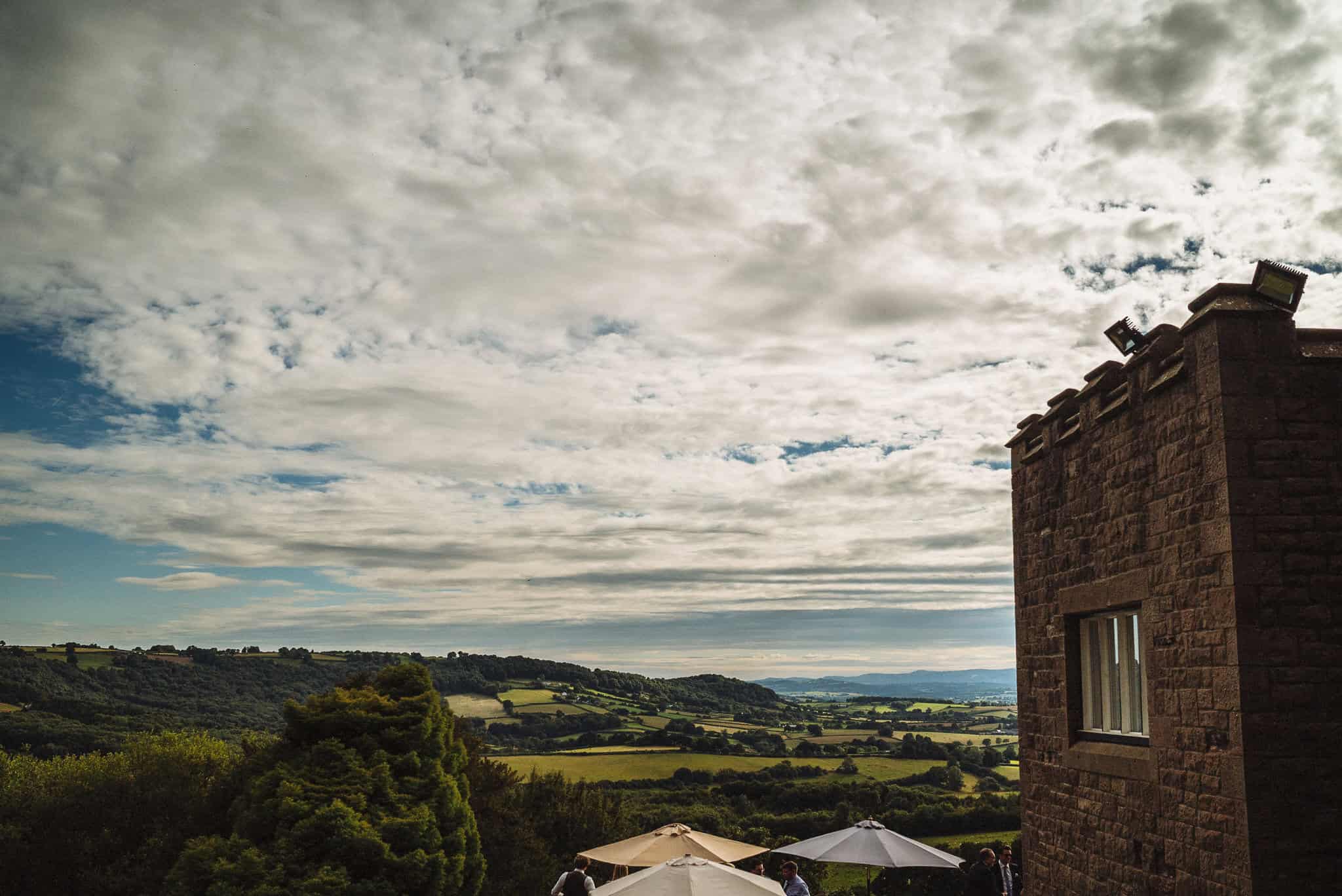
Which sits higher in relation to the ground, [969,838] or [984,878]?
[984,878]

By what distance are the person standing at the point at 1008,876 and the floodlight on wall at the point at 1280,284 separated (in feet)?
33.1

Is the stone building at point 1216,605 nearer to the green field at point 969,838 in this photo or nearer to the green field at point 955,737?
the green field at point 969,838

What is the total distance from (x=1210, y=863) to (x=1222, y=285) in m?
4.18

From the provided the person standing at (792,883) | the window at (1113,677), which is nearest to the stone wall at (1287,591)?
the window at (1113,677)

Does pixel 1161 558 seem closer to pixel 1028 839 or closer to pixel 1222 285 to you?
pixel 1222 285

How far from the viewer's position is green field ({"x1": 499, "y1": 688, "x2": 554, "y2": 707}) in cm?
7225

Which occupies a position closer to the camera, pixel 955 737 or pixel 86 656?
pixel 86 656

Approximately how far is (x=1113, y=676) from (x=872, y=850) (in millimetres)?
7296

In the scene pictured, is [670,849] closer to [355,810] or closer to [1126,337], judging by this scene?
[355,810]

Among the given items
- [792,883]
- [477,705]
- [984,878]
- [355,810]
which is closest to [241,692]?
[477,705]

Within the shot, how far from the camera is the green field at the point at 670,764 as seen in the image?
54844 mm

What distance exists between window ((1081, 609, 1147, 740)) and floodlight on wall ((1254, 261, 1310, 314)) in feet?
10.1

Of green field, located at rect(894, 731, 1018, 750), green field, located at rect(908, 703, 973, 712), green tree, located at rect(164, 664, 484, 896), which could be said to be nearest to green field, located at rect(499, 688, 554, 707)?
green field, located at rect(894, 731, 1018, 750)

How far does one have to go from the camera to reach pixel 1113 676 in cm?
923
